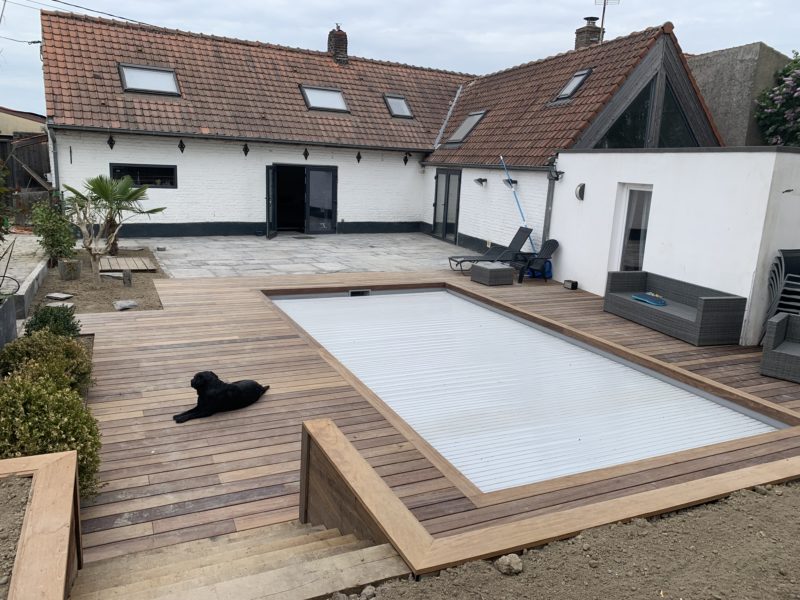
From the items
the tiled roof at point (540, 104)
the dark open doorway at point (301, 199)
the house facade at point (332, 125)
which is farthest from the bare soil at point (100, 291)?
the tiled roof at point (540, 104)

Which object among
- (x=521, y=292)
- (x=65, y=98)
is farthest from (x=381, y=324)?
(x=65, y=98)

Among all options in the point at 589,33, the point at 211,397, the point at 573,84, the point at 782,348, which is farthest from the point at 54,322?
the point at 589,33

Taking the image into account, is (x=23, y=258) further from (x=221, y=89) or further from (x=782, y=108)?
(x=782, y=108)

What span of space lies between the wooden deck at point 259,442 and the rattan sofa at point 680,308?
15 cm

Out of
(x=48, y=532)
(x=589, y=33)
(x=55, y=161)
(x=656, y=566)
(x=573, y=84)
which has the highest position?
(x=589, y=33)

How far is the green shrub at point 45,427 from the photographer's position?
2.83m

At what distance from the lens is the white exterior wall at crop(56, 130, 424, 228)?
12219mm

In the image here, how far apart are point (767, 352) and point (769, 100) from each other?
10.1 meters

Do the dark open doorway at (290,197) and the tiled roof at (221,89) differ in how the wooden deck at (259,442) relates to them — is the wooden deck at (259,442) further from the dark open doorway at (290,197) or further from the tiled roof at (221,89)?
the dark open doorway at (290,197)

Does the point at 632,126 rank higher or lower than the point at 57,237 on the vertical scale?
higher

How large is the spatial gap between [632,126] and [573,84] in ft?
5.31

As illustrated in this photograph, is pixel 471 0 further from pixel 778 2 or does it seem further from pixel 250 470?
pixel 250 470

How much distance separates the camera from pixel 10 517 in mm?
2059

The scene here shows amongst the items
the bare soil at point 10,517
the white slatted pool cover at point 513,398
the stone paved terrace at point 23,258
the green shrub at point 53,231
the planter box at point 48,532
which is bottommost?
the white slatted pool cover at point 513,398
